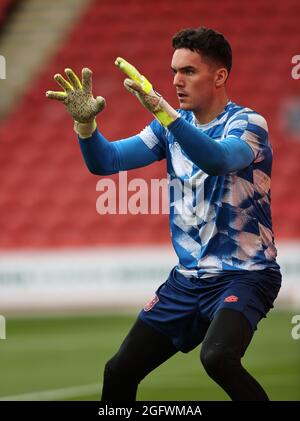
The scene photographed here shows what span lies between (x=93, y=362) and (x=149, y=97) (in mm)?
4453

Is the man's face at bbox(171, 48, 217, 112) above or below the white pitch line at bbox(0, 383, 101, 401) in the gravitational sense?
above

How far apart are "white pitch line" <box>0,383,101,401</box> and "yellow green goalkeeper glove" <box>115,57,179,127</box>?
2853mm

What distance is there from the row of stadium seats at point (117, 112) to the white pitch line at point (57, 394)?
649cm

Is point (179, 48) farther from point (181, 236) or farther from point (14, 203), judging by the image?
point (14, 203)

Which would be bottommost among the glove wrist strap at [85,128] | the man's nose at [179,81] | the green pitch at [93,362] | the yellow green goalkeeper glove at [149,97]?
the green pitch at [93,362]

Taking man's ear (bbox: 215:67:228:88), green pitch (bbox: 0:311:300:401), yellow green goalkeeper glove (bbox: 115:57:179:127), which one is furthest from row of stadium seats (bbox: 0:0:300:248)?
yellow green goalkeeper glove (bbox: 115:57:179:127)

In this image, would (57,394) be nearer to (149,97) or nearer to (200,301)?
(200,301)

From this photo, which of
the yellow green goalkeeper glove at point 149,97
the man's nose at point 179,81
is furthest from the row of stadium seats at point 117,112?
the yellow green goalkeeper glove at point 149,97

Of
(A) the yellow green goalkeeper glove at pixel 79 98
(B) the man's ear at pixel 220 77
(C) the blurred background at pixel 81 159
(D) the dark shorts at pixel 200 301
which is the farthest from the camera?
(C) the blurred background at pixel 81 159

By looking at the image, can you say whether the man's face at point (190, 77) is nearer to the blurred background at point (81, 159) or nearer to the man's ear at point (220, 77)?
the man's ear at point (220, 77)

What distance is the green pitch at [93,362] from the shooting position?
710 centimetres

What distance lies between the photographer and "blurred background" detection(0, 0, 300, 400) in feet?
39.8

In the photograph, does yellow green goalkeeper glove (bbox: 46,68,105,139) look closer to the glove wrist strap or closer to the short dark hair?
the glove wrist strap

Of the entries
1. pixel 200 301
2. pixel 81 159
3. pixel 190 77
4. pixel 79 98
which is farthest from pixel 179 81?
pixel 81 159
